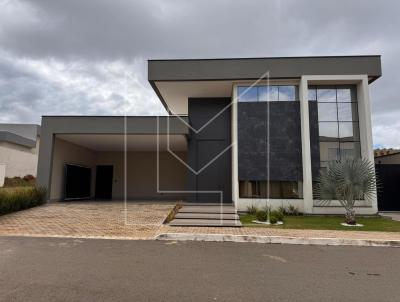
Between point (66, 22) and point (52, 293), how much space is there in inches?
367

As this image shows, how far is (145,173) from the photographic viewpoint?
1986 cm

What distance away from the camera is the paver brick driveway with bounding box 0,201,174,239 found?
856 centimetres

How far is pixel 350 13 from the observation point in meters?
10.9

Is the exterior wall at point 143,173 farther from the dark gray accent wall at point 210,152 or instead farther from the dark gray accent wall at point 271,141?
the dark gray accent wall at point 271,141

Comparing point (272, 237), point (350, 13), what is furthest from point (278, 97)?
point (272, 237)

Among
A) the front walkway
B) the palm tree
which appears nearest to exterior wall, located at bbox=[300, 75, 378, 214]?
the palm tree

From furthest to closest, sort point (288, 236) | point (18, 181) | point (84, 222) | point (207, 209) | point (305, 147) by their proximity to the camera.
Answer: point (18, 181), point (305, 147), point (207, 209), point (84, 222), point (288, 236)

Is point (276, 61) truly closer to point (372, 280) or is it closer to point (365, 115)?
point (365, 115)

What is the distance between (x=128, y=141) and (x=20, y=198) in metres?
5.74

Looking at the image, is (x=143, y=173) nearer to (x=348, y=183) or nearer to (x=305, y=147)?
(x=305, y=147)

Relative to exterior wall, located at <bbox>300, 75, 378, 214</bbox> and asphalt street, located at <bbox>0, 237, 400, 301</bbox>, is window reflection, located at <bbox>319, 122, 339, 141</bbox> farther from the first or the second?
asphalt street, located at <bbox>0, 237, 400, 301</bbox>

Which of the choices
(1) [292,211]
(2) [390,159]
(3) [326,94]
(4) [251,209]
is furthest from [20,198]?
(2) [390,159]

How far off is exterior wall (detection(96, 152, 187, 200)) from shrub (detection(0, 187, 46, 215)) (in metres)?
6.37

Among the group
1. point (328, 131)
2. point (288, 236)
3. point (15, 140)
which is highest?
point (15, 140)
